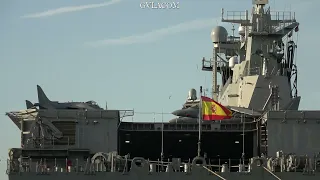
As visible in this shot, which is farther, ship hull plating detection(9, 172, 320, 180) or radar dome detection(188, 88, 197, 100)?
radar dome detection(188, 88, 197, 100)

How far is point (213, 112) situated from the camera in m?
37.6

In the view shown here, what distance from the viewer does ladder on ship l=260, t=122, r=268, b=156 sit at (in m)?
38.0

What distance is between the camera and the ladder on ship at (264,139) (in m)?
38.0

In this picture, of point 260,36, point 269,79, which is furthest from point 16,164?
point 260,36

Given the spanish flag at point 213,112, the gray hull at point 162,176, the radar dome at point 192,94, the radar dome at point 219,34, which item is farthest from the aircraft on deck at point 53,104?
the radar dome at point 219,34

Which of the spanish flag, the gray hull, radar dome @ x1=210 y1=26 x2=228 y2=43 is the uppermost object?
radar dome @ x1=210 y1=26 x2=228 y2=43

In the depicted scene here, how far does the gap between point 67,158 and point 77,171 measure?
3624 millimetres

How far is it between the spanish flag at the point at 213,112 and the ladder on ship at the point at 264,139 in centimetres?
190

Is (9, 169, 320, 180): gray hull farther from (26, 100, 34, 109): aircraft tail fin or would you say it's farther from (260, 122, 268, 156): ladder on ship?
(26, 100, 34, 109): aircraft tail fin

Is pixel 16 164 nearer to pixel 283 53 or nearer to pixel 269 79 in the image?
pixel 269 79

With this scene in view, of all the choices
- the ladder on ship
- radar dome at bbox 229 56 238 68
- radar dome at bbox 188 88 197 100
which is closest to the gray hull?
the ladder on ship

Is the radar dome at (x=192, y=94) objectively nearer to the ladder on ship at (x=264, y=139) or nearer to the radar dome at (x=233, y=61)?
the radar dome at (x=233, y=61)

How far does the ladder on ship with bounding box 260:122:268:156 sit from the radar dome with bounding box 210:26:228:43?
16546 millimetres

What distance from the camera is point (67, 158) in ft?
121
